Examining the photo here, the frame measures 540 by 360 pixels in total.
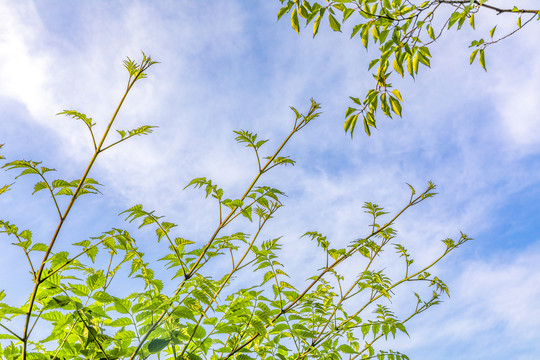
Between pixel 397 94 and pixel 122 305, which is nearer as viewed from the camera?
pixel 122 305

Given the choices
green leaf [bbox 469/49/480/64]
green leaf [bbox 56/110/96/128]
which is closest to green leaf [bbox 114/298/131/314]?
green leaf [bbox 56/110/96/128]

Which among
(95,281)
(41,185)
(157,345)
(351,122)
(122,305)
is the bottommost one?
(157,345)

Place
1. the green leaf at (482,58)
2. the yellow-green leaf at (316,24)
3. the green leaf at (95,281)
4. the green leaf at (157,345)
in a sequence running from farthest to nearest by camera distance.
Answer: the yellow-green leaf at (316,24) < the green leaf at (482,58) < the green leaf at (95,281) < the green leaf at (157,345)

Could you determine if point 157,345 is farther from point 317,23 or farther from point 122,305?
point 317,23

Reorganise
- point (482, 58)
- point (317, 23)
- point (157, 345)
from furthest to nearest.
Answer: point (317, 23) → point (482, 58) → point (157, 345)

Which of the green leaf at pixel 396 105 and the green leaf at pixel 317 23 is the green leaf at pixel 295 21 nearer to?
the green leaf at pixel 317 23

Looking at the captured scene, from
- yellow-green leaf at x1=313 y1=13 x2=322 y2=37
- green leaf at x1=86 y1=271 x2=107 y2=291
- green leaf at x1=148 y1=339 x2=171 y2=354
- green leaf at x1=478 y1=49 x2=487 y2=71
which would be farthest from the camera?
yellow-green leaf at x1=313 y1=13 x2=322 y2=37

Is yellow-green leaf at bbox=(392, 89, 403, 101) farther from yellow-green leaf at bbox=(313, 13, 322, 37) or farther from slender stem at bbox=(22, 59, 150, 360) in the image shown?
slender stem at bbox=(22, 59, 150, 360)

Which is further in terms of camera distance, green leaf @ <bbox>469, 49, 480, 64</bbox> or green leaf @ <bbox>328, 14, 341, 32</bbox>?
green leaf @ <bbox>328, 14, 341, 32</bbox>

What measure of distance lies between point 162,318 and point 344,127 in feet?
5.49

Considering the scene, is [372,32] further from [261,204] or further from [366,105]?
[261,204]

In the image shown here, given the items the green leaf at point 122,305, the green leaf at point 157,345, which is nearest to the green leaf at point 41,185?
the green leaf at point 122,305

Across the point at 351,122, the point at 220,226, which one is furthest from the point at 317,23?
the point at 220,226

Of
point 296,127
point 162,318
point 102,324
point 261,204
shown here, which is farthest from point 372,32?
point 102,324
